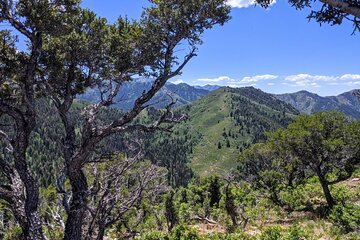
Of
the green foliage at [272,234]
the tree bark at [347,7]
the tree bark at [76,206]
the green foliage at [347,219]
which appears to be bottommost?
the green foliage at [347,219]

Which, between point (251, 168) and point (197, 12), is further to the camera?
point (251, 168)

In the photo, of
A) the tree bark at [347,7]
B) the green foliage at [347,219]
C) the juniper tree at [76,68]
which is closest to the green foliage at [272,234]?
the green foliage at [347,219]

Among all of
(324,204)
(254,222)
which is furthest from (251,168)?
(254,222)

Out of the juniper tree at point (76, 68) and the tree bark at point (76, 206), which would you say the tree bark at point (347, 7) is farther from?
the tree bark at point (76, 206)

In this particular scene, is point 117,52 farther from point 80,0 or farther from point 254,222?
point 254,222

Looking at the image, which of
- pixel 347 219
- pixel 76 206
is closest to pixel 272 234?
pixel 347 219

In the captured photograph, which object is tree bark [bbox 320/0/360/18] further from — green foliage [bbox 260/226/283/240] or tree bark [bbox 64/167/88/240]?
green foliage [bbox 260/226/283/240]

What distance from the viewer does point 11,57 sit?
8.39m

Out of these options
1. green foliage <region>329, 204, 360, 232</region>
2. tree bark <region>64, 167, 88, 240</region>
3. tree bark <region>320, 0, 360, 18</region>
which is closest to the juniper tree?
tree bark <region>64, 167, 88, 240</region>

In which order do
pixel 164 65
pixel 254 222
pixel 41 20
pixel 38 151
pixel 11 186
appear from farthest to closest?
pixel 38 151 → pixel 254 222 → pixel 164 65 → pixel 11 186 → pixel 41 20

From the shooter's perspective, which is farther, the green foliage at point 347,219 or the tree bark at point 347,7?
the green foliage at point 347,219

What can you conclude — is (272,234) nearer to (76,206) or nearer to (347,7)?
(76,206)

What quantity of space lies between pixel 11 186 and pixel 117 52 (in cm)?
482

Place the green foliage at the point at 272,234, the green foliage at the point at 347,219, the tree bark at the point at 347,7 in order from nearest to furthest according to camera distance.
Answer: the tree bark at the point at 347,7 < the green foliage at the point at 272,234 < the green foliage at the point at 347,219
